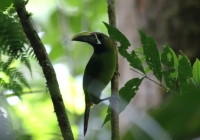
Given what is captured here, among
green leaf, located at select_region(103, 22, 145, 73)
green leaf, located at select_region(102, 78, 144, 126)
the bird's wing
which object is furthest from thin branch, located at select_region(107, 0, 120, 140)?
the bird's wing

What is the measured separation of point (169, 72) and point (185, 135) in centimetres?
76

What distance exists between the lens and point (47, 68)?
790mm

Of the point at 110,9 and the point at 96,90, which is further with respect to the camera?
the point at 96,90

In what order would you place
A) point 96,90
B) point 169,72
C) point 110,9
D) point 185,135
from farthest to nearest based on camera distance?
point 96,90 → point 110,9 → point 169,72 → point 185,135

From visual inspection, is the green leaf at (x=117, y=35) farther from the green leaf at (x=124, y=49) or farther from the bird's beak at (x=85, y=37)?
the bird's beak at (x=85, y=37)

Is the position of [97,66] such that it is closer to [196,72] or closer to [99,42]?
[99,42]

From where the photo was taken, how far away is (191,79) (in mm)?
761

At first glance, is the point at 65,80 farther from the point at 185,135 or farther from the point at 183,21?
the point at 185,135

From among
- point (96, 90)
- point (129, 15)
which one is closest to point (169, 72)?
point (96, 90)

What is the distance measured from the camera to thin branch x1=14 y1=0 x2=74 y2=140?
29.3 inches

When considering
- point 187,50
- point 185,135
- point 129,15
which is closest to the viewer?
point 185,135

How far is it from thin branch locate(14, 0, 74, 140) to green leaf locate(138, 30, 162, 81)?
0.26 metres

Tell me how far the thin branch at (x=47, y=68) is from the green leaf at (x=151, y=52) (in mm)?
260

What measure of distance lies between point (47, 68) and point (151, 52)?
283 millimetres
